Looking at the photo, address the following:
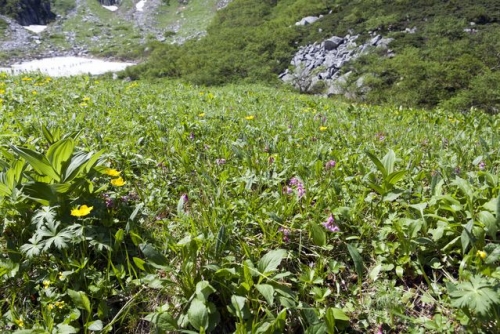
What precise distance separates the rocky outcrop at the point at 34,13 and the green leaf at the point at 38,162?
11816 cm

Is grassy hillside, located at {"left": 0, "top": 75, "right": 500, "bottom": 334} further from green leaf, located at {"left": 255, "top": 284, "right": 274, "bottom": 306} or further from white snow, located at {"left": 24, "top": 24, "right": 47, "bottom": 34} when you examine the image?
white snow, located at {"left": 24, "top": 24, "right": 47, "bottom": 34}

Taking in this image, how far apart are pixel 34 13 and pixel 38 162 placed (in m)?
123

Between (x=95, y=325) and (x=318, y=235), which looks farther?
(x=318, y=235)

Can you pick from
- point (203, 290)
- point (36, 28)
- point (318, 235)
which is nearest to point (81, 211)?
point (203, 290)

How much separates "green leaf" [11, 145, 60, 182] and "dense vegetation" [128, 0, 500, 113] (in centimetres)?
2433

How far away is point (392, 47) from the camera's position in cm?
3312

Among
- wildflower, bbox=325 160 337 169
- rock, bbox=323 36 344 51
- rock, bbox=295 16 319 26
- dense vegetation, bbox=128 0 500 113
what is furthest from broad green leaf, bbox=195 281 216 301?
rock, bbox=295 16 319 26

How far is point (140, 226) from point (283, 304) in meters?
1.16

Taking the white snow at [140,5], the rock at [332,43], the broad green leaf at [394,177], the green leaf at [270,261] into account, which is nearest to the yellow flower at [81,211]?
the green leaf at [270,261]

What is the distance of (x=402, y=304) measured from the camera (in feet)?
6.04

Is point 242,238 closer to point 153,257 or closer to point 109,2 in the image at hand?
point 153,257

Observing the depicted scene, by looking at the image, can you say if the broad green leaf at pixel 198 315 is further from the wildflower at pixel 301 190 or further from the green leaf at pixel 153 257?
the wildflower at pixel 301 190

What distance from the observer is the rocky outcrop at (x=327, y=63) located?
33.1 meters

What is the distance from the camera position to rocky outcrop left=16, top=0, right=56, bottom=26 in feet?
309
